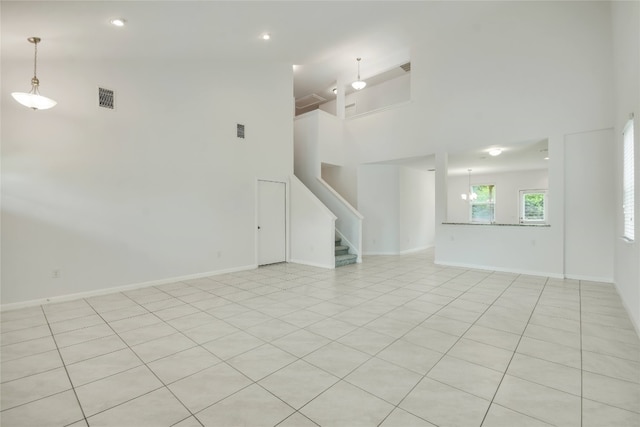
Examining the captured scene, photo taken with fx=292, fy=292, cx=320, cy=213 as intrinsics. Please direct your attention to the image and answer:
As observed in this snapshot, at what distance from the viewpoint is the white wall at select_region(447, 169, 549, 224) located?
10.5 m

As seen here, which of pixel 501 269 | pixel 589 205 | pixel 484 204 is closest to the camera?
pixel 589 205

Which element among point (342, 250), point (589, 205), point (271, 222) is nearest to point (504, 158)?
point (589, 205)

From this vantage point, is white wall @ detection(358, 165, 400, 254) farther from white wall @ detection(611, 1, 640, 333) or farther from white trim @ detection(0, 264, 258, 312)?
white wall @ detection(611, 1, 640, 333)

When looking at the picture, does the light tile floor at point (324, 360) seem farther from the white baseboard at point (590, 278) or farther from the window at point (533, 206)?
the window at point (533, 206)

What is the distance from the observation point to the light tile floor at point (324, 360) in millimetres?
1813

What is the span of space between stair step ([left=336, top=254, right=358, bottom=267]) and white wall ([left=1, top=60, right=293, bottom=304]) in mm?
1926

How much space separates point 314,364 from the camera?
7.84 feet

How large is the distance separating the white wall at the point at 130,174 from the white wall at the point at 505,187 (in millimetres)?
8701

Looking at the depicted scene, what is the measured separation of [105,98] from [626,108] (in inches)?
287

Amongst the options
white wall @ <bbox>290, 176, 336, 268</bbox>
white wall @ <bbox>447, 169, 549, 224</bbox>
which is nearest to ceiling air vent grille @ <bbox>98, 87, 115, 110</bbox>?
white wall @ <bbox>290, 176, 336, 268</bbox>

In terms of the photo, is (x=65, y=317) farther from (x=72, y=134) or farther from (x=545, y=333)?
(x=545, y=333)

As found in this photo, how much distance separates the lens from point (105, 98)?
4512mm

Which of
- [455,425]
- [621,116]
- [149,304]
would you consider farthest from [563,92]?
[149,304]

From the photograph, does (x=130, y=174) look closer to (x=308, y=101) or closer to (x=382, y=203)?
(x=382, y=203)
